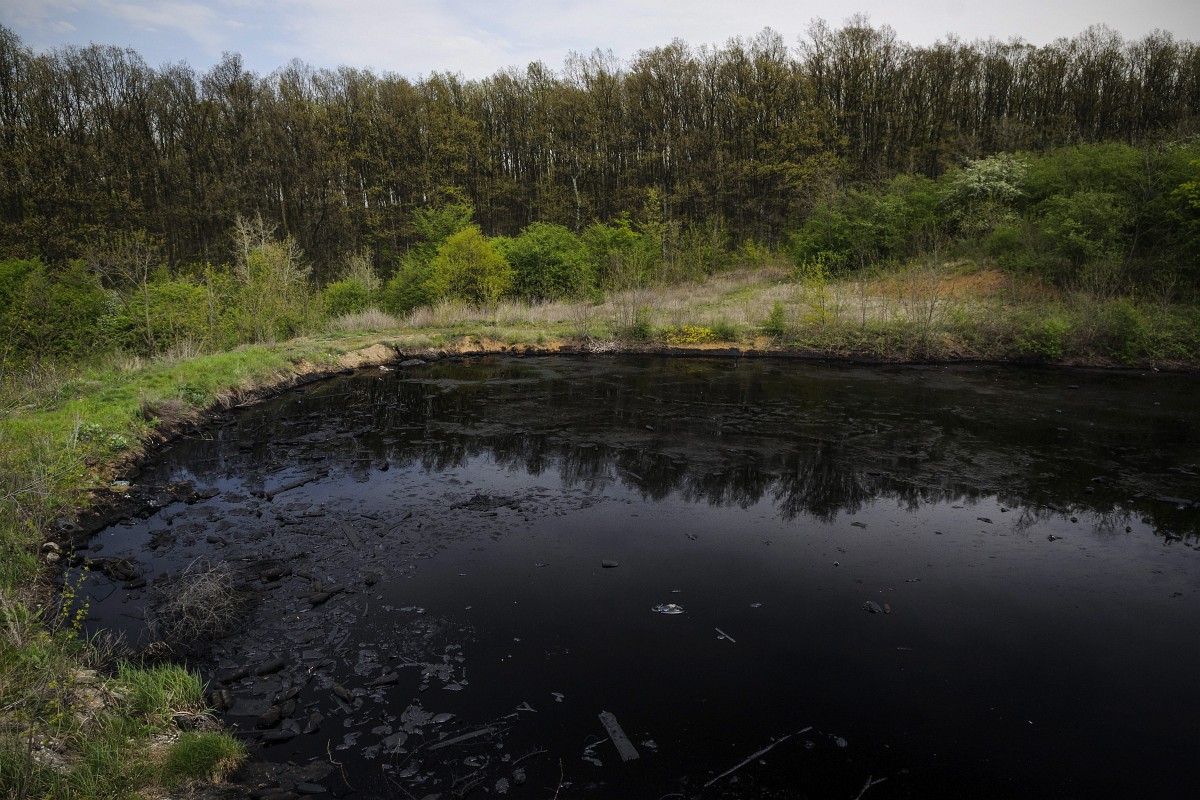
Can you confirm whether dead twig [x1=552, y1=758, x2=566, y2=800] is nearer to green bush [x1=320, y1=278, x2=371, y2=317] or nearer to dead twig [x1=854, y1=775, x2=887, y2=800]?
dead twig [x1=854, y1=775, x2=887, y2=800]

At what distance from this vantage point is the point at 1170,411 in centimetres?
1396

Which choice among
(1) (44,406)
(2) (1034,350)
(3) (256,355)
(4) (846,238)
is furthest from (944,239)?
(1) (44,406)

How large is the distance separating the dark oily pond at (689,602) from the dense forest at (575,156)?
1663 cm

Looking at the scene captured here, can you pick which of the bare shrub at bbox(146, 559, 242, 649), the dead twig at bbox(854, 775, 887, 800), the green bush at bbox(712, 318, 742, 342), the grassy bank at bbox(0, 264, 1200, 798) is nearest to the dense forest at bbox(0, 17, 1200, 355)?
the grassy bank at bbox(0, 264, 1200, 798)

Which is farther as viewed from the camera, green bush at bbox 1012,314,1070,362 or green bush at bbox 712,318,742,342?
green bush at bbox 712,318,742,342

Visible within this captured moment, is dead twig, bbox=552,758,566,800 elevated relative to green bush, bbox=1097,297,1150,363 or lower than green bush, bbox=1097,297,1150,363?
lower

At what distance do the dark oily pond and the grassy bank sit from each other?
58 centimetres

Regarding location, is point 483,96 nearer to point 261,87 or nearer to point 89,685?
point 261,87

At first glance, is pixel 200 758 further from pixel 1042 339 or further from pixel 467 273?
pixel 467 273

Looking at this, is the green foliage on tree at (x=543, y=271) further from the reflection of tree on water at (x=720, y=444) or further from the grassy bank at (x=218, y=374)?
the reflection of tree on water at (x=720, y=444)

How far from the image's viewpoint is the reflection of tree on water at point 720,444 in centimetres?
959

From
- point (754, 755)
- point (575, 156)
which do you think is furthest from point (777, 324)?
point (575, 156)

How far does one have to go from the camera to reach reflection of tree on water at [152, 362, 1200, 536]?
959cm

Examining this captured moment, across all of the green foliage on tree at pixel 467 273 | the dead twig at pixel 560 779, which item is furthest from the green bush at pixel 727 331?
the dead twig at pixel 560 779
